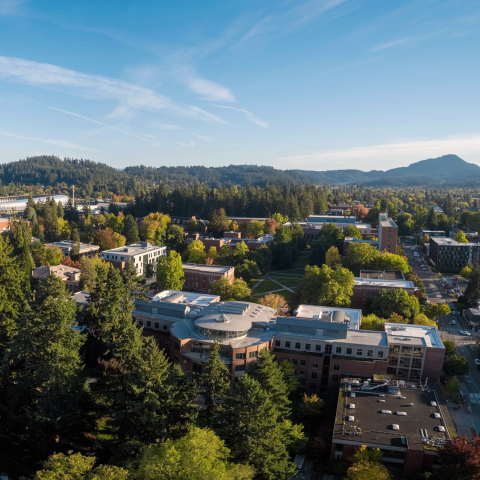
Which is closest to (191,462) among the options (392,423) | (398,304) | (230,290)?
(392,423)

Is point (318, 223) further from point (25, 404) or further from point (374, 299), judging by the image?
point (25, 404)

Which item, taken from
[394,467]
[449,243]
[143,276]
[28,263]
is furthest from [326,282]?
[449,243]

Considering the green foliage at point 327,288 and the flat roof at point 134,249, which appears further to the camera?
the flat roof at point 134,249

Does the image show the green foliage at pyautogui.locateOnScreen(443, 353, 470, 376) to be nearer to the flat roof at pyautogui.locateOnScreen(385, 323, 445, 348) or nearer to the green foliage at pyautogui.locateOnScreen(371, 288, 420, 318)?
the flat roof at pyautogui.locateOnScreen(385, 323, 445, 348)

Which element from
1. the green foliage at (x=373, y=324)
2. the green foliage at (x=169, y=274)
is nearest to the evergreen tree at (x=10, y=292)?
the green foliage at (x=169, y=274)

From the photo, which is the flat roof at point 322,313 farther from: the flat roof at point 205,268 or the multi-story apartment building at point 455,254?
the multi-story apartment building at point 455,254

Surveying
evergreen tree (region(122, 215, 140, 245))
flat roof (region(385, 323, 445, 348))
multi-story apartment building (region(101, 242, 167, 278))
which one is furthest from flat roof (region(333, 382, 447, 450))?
evergreen tree (region(122, 215, 140, 245))
